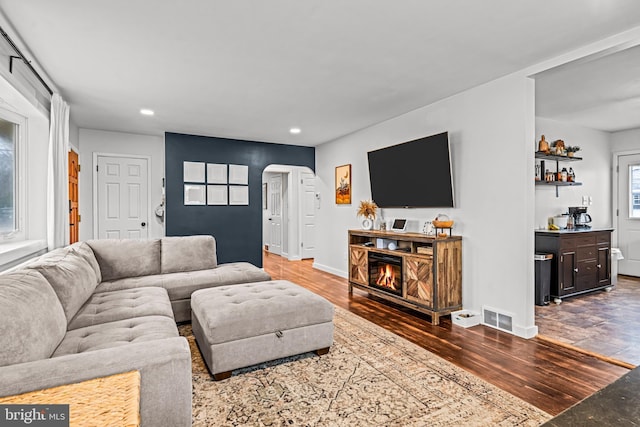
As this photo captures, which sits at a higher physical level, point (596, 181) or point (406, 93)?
point (406, 93)

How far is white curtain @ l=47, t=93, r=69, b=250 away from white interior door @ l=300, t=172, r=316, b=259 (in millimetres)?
5007

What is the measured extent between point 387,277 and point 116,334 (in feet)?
9.69

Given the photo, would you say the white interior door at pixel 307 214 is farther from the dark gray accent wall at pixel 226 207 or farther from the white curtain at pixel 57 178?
the white curtain at pixel 57 178

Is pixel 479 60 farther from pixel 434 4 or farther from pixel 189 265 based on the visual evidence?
pixel 189 265

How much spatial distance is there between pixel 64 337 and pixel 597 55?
13.4 feet

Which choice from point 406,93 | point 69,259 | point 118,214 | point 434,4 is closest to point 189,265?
point 69,259

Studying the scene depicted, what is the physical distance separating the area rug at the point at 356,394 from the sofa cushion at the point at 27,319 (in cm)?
85

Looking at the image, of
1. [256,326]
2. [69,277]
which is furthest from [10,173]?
[256,326]

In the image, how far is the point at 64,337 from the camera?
1950mm

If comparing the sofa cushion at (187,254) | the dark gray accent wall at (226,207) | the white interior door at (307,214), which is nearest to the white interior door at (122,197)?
the dark gray accent wall at (226,207)

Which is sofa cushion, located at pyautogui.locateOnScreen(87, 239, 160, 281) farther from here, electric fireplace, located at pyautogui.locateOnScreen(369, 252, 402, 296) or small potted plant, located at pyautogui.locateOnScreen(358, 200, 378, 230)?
small potted plant, located at pyautogui.locateOnScreen(358, 200, 378, 230)

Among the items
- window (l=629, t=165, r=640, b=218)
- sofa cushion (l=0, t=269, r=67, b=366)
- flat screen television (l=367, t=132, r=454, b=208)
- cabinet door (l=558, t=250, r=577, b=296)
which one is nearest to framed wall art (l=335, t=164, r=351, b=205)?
flat screen television (l=367, t=132, r=454, b=208)

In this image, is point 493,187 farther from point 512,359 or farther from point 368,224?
point 368,224

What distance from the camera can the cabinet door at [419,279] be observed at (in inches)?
138
